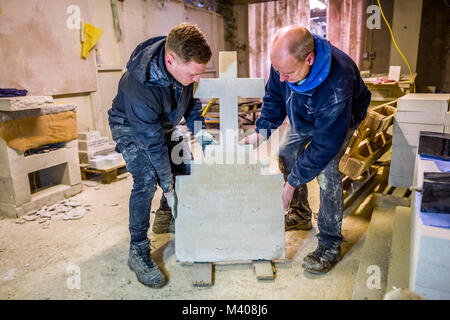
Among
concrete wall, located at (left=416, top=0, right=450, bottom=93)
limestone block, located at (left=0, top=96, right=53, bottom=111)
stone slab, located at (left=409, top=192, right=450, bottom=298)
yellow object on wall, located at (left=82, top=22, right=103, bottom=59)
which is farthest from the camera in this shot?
concrete wall, located at (left=416, top=0, right=450, bottom=93)

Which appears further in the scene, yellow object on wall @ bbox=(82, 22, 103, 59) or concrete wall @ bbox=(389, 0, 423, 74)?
concrete wall @ bbox=(389, 0, 423, 74)

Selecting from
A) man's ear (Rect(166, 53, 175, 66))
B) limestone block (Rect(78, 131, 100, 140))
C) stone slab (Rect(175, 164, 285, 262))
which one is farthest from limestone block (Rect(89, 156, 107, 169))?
man's ear (Rect(166, 53, 175, 66))

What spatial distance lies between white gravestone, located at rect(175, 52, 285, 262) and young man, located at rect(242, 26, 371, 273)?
18cm

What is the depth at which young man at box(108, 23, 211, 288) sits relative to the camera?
1960mm

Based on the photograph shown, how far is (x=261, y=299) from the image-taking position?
81.9 inches

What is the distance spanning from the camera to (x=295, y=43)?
1.85 m

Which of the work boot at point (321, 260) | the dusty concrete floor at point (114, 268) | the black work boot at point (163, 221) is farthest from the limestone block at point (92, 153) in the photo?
the work boot at point (321, 260)

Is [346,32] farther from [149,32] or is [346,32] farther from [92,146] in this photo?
[92,146]

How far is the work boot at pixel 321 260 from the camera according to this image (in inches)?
90.9

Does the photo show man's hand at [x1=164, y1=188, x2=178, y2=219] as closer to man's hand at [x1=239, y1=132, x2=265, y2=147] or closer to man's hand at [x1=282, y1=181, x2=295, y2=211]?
man's hand at [x1=239, y1=132, x2=265, y2=147]

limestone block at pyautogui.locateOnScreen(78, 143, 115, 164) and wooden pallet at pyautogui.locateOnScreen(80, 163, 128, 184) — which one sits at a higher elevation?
limestone block at pyautogui.locateOnScreen(78, 143, 115, 164)

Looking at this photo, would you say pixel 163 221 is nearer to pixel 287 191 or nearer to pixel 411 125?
pixel 287 191

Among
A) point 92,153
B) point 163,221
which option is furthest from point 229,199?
point 92,153

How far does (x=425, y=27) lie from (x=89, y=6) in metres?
6.81
